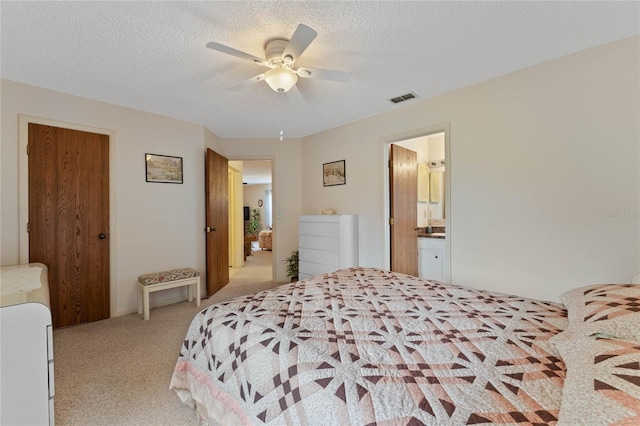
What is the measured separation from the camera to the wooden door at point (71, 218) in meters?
2.59

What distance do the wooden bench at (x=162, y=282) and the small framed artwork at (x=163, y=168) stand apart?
45.3 inches

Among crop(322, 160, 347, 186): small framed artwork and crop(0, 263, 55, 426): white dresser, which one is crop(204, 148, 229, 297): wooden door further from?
crop(0, 263, 55, 426): white dresser

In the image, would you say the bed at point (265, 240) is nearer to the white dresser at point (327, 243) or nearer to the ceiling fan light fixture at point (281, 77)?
the white dresser at point (327, 243)

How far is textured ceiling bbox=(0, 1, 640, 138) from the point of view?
5.32 ft

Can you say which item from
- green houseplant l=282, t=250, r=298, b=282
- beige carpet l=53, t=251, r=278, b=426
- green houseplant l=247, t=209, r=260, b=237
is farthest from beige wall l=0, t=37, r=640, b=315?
green houseplant l=247, t=209, r=260, b=237

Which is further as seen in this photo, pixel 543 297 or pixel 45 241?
pixel 45 241

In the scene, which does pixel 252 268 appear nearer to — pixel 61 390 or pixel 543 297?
pixel 61 390

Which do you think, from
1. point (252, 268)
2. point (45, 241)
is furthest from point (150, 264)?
point (252, 268)

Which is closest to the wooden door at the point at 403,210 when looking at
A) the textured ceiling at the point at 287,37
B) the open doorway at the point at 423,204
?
the open doorway at the point at 423,204

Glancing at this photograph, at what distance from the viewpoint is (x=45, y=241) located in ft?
8.57

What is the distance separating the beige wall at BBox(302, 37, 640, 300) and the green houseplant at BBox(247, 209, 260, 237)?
7775 mm

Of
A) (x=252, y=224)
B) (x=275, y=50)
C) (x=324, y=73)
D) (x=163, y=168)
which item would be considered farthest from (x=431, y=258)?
(x=252, y=224)

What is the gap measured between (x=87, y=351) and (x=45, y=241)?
119 cm

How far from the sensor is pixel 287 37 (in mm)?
1851
